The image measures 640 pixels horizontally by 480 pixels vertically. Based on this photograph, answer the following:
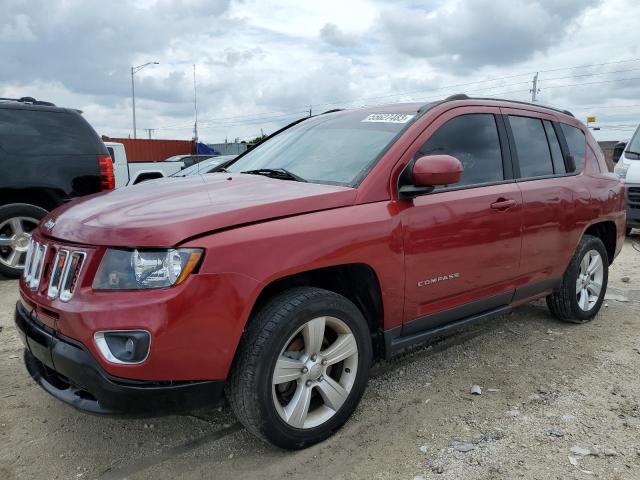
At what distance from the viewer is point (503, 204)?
11.2ft

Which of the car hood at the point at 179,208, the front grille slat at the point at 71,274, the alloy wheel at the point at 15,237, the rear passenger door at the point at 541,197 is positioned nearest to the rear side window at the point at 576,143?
the rear passenger door at the point at 541,197

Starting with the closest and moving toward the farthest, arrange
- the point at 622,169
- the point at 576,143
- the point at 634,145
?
the point at 576,143 → the point at 622,169 → the point at 634,145

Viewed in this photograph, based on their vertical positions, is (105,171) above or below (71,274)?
above

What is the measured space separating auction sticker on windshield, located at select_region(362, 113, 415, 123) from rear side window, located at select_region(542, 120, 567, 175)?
1521 mm

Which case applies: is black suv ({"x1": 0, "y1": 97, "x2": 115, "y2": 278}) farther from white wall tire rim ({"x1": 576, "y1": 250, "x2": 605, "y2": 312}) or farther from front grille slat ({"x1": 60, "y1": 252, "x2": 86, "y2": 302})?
white wall tire rim ({"x1": 576, "y1": 250, "x2": 605, "y2": 312})

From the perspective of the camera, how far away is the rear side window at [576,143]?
4.36 metres

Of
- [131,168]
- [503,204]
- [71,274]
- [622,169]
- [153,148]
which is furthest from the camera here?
[153,148]

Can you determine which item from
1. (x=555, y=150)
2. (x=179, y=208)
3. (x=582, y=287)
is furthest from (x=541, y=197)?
(x=179, y=208)

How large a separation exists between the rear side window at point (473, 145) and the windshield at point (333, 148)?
0.25 m

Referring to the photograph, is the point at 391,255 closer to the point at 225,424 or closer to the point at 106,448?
the point at 225,424

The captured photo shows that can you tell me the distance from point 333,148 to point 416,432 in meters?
1.70

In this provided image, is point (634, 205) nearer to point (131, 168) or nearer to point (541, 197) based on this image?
point (541, 197)

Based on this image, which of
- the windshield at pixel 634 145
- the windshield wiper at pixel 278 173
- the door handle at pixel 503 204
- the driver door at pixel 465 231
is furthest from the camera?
the windshield at pixel 634 145

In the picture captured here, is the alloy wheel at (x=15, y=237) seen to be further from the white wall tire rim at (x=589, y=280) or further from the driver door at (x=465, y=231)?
the white wall tire rim at (x=589, y=280)
